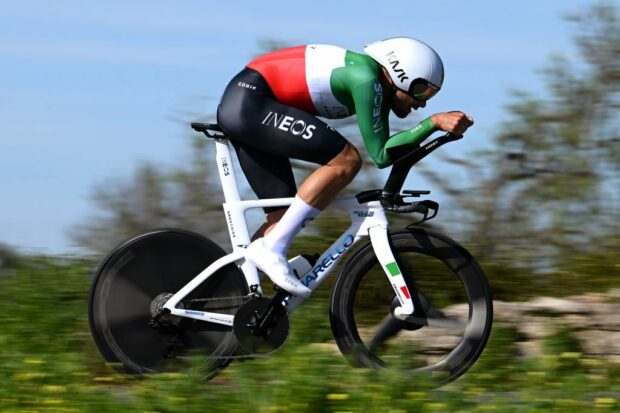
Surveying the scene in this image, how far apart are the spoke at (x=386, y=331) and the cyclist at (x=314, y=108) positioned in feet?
1.60

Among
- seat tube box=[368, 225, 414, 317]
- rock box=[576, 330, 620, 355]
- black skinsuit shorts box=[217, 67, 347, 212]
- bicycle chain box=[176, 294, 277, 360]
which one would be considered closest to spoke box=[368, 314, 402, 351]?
seat tube box=[368, 225, 414, 317]

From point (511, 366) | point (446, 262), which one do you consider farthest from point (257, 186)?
point (511, 366)

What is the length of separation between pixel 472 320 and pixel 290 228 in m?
1.14

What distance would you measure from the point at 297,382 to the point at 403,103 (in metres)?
1.79

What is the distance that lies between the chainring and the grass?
0.39ft

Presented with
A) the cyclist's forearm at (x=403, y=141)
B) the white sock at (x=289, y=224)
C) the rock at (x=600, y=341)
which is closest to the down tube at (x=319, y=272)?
the white sock at (x=289, y=224)

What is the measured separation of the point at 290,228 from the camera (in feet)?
23.6

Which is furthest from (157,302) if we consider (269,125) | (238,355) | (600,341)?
(600,341)

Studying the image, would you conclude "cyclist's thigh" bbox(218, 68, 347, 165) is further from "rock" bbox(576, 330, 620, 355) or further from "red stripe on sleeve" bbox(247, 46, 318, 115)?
"rock" bbox(576, 330, 620, 355)

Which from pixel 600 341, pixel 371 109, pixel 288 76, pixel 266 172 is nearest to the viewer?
pixel 371 109

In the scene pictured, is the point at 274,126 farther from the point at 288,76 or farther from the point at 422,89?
the point at 422,89

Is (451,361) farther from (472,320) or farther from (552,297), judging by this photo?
(552,297)

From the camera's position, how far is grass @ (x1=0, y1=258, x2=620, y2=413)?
6.23m

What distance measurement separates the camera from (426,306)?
737 cm
